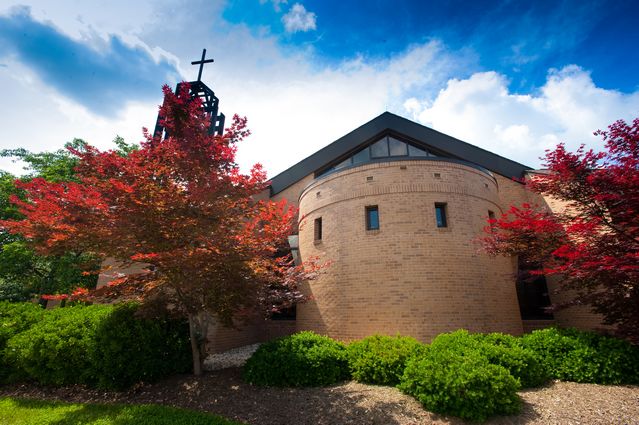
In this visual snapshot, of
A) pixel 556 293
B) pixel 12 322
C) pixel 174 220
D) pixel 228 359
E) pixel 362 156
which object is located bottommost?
pixel 228 359

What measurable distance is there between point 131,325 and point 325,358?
436 cm

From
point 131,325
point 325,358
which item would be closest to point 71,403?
point 131,325

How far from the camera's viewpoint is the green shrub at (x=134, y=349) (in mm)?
6355

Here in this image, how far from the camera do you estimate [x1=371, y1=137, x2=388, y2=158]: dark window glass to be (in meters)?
14.6

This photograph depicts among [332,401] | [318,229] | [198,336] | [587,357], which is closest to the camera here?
[332,401]

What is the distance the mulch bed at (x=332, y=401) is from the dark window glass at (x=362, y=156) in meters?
10.4

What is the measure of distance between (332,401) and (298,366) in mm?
1211

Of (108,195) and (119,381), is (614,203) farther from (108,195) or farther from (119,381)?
(119,381)

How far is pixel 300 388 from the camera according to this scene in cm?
632

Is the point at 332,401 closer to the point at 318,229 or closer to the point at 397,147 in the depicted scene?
the point at 318,229

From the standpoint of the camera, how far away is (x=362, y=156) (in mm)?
14820

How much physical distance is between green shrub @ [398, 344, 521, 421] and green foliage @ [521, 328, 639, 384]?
7.34 ft

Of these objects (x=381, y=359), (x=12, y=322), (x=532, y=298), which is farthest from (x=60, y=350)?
(x=532, y=298)

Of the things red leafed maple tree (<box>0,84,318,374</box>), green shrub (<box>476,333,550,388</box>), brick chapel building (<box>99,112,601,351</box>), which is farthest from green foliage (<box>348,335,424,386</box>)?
red leafed maple tree (<box>0,84,318,374</box>)
